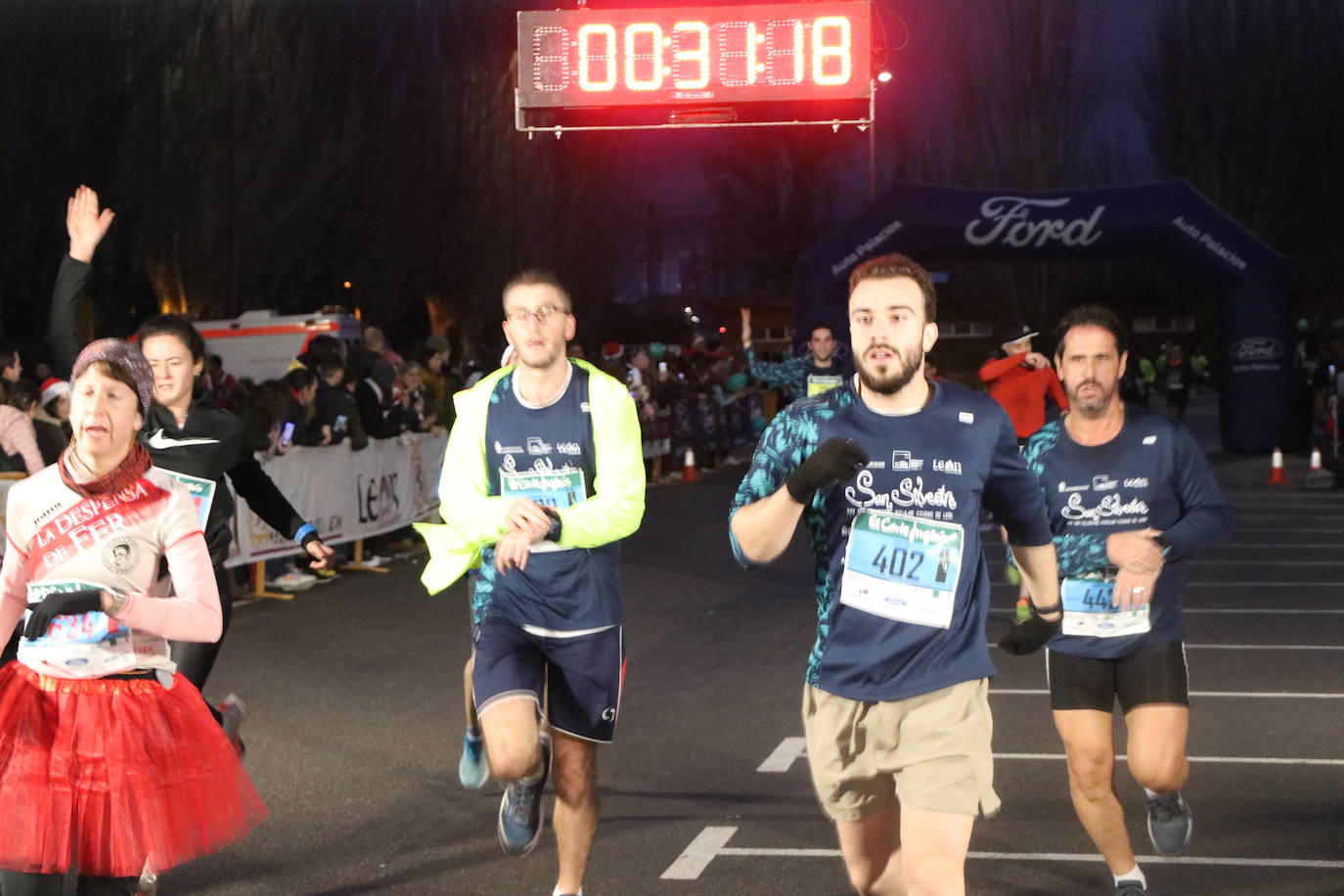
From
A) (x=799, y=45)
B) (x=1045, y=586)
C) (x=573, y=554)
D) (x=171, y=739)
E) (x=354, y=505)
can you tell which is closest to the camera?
(x=171, y=739)

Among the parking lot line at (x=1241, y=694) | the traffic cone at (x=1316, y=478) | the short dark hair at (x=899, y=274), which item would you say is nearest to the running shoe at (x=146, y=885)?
the short dark hair at (x=899, y=274)

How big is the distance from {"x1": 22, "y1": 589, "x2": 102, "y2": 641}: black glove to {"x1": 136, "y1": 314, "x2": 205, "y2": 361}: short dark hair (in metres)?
2.37

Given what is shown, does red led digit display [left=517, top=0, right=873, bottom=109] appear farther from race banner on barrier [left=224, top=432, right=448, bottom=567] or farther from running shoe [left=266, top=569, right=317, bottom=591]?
running shoe [left=266, top=569, right=317, bottom=591]

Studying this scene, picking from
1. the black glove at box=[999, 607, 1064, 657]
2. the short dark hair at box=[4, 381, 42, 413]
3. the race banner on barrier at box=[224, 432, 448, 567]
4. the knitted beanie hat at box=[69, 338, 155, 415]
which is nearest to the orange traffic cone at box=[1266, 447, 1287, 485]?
the race banner on barrier at box=[224, 432, 448, 567]

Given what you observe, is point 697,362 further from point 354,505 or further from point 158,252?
point 354,505

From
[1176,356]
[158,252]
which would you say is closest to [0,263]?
[158,252]

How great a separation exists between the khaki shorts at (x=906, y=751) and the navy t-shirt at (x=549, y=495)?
124 cm

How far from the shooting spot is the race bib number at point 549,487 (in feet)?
18.2

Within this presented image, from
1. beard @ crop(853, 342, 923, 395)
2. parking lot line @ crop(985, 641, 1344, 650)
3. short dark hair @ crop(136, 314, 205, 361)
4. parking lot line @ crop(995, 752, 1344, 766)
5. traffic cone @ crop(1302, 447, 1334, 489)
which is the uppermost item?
short dark hair @ crop(136, 314, 205, 361)

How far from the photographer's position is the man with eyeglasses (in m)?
5.44

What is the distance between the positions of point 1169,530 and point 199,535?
10.1ft

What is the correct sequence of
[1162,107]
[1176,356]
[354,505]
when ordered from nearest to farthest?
[354,505], [1176,356], [1162,107]

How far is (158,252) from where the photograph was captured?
118 ft

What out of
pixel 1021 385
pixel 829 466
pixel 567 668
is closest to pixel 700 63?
pixel 1021 385
